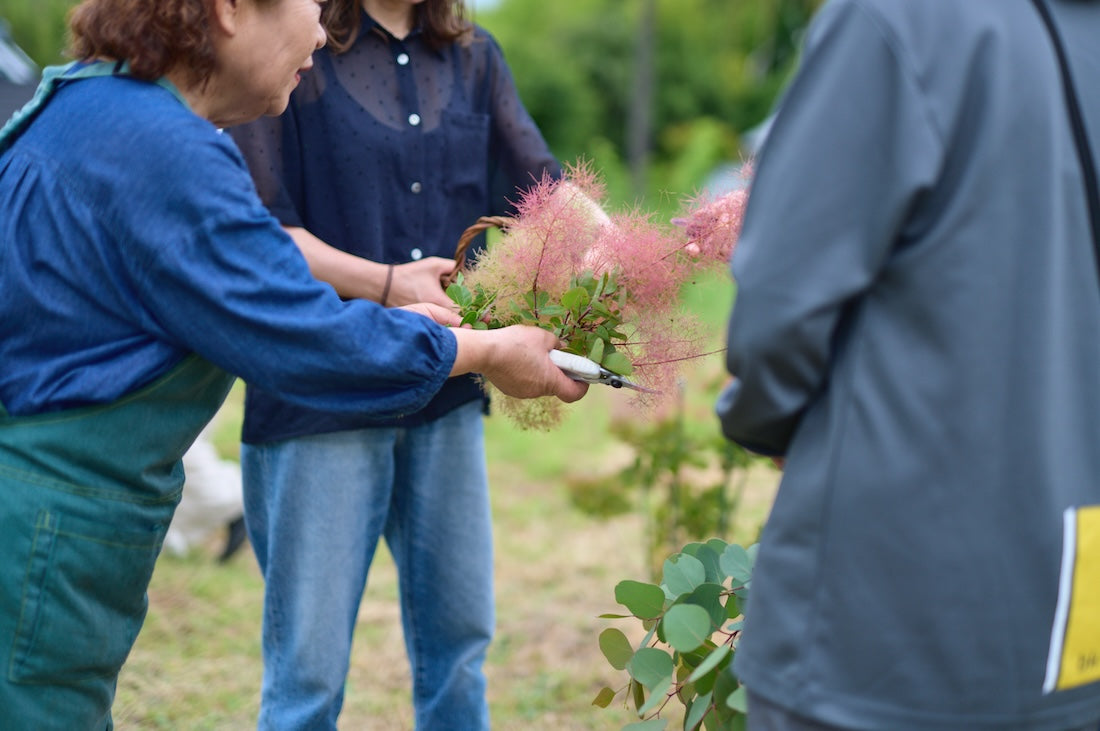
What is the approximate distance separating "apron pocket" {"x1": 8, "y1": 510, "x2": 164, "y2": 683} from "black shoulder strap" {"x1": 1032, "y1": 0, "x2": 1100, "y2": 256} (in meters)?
1.33

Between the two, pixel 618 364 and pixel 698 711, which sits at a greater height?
pixel 618 364

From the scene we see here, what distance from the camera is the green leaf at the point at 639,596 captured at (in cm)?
180

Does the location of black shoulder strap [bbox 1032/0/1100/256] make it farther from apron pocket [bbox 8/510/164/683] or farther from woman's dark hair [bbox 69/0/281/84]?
apron pocket [bbox 8/510/164/683]

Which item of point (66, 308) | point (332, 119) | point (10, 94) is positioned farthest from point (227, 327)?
point (10, 94)

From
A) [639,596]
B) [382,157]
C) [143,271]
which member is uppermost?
[143,271]

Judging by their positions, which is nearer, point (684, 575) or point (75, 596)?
point (75, 596)

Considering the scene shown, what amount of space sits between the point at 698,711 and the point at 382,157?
1208 mm

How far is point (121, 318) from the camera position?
147cm

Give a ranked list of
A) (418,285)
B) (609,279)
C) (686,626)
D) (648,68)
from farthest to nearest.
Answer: (648,68), (418,285), (609,279), (686,626)

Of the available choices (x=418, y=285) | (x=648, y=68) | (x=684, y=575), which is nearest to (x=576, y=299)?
(x=418, y=285)

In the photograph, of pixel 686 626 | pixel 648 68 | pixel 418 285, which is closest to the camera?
pixel 686 626

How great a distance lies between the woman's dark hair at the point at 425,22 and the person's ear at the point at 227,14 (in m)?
0.58

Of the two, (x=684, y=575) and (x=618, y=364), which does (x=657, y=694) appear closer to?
(x=684, y=575)

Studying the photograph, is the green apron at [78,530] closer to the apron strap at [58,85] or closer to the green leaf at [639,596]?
the apron strap at [58,85]
